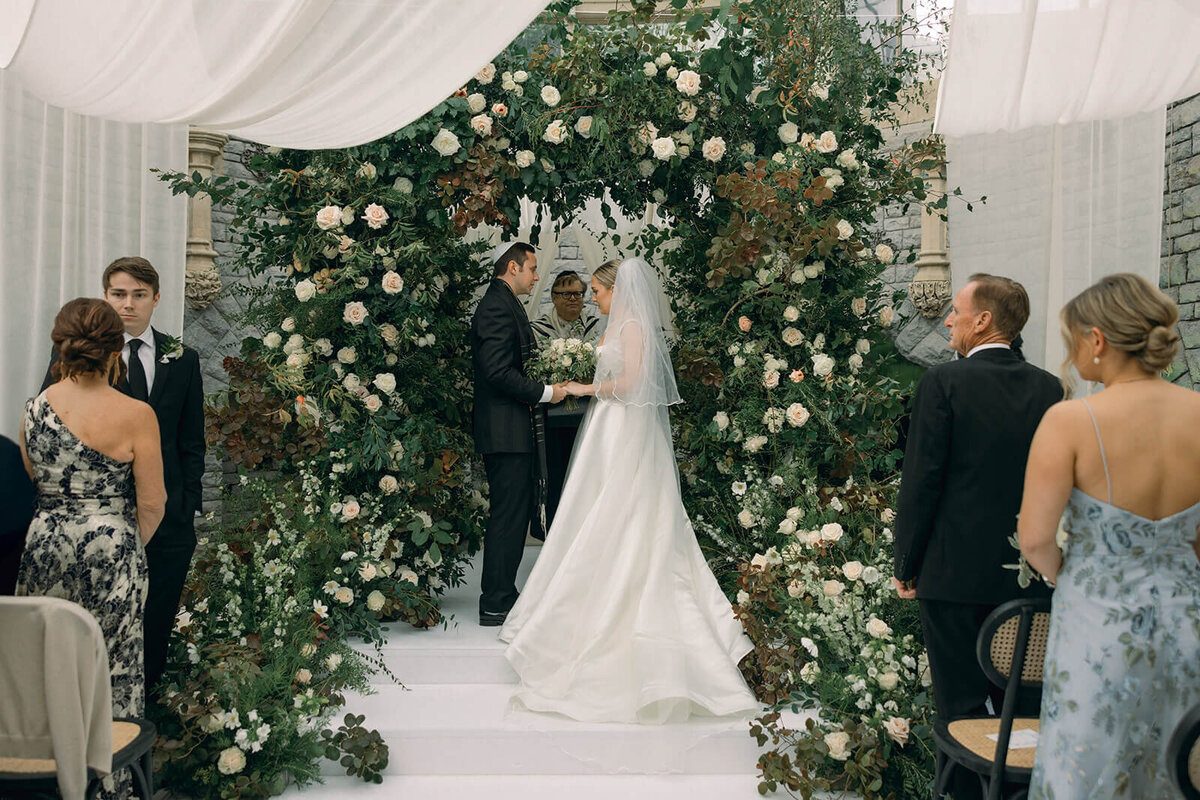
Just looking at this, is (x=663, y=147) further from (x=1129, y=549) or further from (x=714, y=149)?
(x=1129, y=549)

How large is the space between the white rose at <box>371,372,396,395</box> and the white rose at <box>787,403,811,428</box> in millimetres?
2129

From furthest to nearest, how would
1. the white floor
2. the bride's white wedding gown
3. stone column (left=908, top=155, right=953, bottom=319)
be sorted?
1. stone column (left=908, top=155, right=953, bottom=319)
2. the bride's white wedding gown
3. the white floor

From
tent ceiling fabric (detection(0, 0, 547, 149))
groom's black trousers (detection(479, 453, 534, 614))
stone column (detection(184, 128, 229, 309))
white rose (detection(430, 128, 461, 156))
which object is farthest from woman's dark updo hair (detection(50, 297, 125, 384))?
stone column (detection(184, 128, 229, 309))

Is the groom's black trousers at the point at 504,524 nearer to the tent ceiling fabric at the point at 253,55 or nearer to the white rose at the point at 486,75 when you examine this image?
the white rose at the point at 486,75

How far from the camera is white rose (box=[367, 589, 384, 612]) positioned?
479 centimetres

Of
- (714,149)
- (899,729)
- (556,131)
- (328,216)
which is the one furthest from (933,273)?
(899,729)

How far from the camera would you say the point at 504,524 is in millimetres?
5141

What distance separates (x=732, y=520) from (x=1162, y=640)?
3224mm

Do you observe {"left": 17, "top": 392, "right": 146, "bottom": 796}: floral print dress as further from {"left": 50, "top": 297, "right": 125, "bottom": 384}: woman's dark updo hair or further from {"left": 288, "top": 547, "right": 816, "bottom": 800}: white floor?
{"left": 288, "top": 547, "right": 816, "bottom": 800}: white floor

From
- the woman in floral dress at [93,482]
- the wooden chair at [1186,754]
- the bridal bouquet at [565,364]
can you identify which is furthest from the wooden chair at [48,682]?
the bridal bouquet at [565,364]

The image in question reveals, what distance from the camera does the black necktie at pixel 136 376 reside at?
3.75 meters

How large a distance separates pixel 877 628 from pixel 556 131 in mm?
2993

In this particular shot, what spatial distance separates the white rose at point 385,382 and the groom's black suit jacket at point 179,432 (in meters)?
1.19

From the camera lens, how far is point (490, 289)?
5.22m
